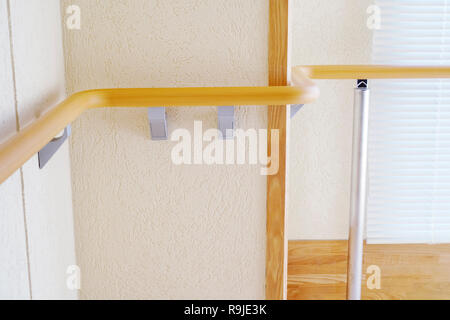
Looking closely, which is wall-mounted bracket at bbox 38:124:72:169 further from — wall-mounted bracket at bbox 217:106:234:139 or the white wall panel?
wall-mounted bracket at bbox 217:106:234:139

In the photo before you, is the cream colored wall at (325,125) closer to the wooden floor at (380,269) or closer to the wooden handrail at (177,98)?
the wooden floor at (380,269)

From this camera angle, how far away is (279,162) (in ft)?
3.67

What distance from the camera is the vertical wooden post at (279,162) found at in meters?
1.05

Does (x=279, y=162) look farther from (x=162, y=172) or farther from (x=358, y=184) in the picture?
(x=358, y=184)

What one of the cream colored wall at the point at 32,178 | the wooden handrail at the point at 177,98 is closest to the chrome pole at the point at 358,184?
the wooden handrail at the point at 177,98

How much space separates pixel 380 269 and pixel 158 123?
1.40 meters

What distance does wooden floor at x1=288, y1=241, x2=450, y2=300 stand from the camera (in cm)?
195

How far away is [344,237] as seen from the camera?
226 centimetres

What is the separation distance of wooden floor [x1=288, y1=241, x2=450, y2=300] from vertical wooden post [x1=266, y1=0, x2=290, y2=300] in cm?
81

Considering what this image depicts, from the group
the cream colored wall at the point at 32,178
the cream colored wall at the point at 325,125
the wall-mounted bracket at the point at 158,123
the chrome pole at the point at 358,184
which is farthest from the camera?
the cream colored wall at the point at 325,125

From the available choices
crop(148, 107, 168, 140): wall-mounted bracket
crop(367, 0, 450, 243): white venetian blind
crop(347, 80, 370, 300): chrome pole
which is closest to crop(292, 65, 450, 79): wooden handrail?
crop(347, 80, 370, 300): chrome pole

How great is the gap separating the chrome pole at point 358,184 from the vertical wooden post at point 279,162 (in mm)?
530
